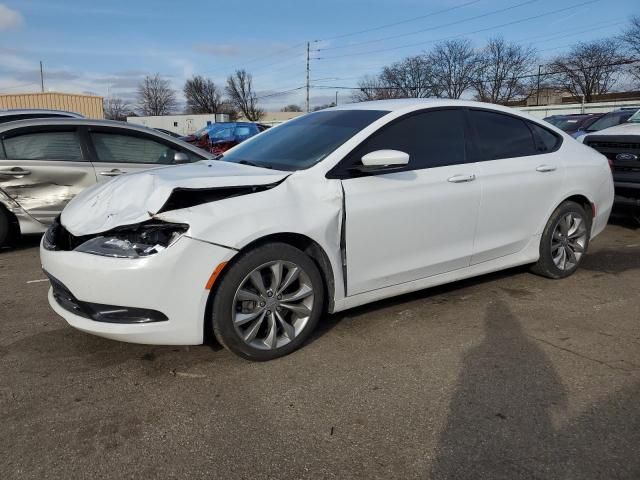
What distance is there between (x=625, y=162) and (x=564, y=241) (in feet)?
9.18

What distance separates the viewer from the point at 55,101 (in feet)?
122

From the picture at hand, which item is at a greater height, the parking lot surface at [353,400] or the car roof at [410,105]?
the car roof at [410,105]

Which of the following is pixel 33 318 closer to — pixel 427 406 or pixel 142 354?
pixel 142 354

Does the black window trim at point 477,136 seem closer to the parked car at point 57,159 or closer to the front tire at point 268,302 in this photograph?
the front tire at point 268,302

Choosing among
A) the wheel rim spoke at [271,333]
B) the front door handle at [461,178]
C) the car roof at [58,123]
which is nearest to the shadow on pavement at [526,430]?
the wheel rim spoke at [271,333]

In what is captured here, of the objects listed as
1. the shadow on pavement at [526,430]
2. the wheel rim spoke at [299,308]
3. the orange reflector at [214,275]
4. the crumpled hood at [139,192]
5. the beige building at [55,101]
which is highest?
the beige building at [55,101]

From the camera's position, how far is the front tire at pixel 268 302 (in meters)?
2.92

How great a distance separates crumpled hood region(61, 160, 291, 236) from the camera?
2891mm

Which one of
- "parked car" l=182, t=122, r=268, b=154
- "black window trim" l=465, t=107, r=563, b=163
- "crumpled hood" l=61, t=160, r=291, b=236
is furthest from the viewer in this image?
"parked car" l=182, t=122, r=268, b=154

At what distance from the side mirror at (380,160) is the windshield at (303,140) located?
0.89 feet

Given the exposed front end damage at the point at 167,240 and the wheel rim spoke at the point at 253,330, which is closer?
the exposed front end damage at the point at 167,240

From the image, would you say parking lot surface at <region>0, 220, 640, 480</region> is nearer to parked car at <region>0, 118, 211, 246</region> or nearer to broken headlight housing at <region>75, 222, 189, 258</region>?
broken headlight housing at <region>75, 222, 189, 258</region>

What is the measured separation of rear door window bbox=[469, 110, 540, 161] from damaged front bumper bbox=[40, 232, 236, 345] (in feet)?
7.57

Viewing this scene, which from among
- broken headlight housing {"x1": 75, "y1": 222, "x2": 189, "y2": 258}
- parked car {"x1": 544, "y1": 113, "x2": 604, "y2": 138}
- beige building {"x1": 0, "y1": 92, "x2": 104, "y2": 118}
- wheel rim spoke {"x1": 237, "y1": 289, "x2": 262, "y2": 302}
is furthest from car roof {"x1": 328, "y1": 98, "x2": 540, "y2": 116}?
beige building {"x1": 0, "y1": 92, "x2": 104, "y2": 118}
